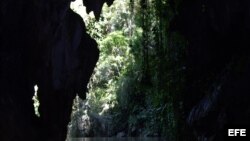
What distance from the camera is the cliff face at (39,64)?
16.9 metres

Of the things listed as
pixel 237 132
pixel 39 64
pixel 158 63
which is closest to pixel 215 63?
pixel 158 63

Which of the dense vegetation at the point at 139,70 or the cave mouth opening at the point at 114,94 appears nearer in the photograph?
the dense vegetation at the point at 139,70

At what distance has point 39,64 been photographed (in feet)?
58.9

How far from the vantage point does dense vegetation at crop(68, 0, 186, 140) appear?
1892 cm

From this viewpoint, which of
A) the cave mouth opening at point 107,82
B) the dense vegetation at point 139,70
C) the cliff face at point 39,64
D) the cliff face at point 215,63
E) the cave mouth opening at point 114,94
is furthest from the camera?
the cave mouth opening at point 107,82

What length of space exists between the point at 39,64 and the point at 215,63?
553 cm

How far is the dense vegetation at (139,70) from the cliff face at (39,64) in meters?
2.50

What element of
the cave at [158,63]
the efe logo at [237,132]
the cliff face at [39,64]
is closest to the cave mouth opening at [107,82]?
the cave at [158,63]

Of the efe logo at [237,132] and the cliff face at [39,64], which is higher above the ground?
the cliff face at [39,64]

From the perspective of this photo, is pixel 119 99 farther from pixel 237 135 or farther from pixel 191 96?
pixel 237 135

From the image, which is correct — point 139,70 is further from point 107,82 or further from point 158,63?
point 107,82

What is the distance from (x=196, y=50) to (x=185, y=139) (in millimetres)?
2856

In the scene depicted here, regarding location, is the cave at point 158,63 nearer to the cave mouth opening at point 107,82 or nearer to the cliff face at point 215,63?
the cliff face at point 215,63

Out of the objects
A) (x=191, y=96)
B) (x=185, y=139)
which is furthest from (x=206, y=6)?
(x=185, y=139)
